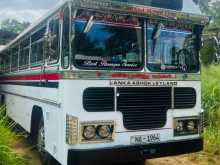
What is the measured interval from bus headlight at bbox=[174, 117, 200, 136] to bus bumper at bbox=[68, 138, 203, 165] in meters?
0.15

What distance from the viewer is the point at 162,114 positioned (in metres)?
6.38

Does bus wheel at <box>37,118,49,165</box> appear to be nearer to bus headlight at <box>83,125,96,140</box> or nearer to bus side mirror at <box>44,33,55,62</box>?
bus side mirror at <box>44,33,55,62</box>

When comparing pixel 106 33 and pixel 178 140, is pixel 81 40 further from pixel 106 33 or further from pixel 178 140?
pixel 178 140

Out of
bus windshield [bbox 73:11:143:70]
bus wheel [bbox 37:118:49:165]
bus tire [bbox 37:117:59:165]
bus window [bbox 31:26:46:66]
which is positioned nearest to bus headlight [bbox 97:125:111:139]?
bus windshield [bbox 73:11:143:70]

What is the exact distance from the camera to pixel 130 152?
19.6ft

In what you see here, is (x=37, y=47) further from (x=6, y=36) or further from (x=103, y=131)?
(x=6, y=36)

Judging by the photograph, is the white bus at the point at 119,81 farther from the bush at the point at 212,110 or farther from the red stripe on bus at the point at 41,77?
the bush at the point at 212,110

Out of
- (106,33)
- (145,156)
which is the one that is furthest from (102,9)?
(145,156)

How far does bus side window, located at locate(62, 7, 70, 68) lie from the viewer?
578cm

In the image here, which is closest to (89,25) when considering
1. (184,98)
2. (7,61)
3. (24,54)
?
(184,98)

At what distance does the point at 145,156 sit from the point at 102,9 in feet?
7.49

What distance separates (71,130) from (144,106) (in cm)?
121

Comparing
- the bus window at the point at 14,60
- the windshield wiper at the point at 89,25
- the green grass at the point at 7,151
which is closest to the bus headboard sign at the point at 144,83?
the windshield wiper at the point at 89,25

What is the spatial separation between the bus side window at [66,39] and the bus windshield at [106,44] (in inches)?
4.7
